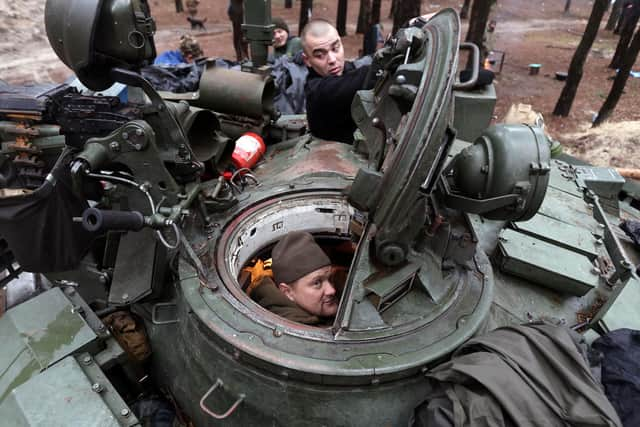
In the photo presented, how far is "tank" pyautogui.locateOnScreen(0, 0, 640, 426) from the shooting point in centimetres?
230

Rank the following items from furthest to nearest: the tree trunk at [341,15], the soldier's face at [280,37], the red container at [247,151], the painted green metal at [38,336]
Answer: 1. the tree trunk at [341,15]
2. the soldier's face at [280,37]
3. the red container at [247,151]
4. the painted green metal at [38,336]

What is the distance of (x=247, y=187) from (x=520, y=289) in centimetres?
212

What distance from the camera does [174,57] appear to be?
Result: 935 centimetres

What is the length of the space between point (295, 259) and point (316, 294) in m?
0.28

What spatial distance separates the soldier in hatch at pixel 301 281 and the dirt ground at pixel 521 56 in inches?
321

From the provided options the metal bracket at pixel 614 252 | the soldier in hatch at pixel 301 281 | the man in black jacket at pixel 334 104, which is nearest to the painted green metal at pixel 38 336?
the soldier in hatch at pixel 301 281

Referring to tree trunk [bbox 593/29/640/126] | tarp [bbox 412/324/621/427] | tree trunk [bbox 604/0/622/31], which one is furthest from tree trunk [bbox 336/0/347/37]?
tarp [bbox 412/324/621/427]

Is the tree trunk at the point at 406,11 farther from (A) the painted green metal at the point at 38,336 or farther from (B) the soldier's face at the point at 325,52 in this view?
(A) the painted green metal at the point at 38,336

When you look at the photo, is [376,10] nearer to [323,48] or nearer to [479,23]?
[479,23]

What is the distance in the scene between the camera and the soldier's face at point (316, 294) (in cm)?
323

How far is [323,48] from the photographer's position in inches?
208

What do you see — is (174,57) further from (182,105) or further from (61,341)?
(61,341)

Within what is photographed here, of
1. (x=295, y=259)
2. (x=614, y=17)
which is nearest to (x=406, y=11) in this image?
(x=295, y=259)

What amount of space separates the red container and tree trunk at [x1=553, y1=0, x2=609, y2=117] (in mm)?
10054
